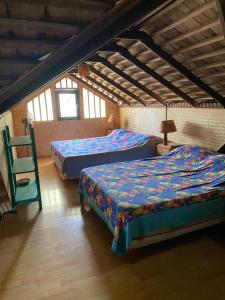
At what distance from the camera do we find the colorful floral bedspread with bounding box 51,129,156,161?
14.3 ft

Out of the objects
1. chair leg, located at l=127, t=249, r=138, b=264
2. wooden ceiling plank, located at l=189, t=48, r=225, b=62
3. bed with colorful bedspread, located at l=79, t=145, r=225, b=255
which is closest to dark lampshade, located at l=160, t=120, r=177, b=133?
bed with colorful bedspread, located at l=79, t=145, r=225, b=255

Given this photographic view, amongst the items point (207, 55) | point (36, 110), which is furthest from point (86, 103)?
point (207, 55)

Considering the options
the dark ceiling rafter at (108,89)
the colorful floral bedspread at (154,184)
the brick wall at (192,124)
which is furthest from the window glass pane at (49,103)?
the colorful floral bedspread at (154,184)

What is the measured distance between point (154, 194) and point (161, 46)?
2.00 meters

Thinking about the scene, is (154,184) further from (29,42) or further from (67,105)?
(67,105)

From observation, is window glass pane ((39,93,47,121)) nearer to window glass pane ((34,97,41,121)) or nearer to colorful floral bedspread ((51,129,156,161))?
window glass pane ((34,97,41,121))

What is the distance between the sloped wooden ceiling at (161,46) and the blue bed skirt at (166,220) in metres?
1.55

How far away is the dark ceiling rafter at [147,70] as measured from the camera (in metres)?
3.56

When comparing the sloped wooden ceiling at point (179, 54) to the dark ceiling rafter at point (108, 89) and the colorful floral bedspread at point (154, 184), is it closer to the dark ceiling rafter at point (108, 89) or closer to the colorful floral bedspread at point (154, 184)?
the colorful floral bedspread at point (154, 184)

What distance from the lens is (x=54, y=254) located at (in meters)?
2.23

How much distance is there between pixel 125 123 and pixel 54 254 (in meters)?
4.83

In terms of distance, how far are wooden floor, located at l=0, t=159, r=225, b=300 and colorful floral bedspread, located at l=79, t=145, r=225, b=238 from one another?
13.9 inches

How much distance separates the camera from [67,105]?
21.4 ft

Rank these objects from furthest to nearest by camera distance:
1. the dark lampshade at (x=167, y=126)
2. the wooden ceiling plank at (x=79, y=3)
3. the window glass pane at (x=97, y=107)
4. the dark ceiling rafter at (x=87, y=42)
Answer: the window glass pane at (x=97, y=107) < the dark lampshade at (x=167, y=126) < the dark ceiling rafter at (x=87, y=42) < the wooden ceiling plank at (x=79, y=3)
